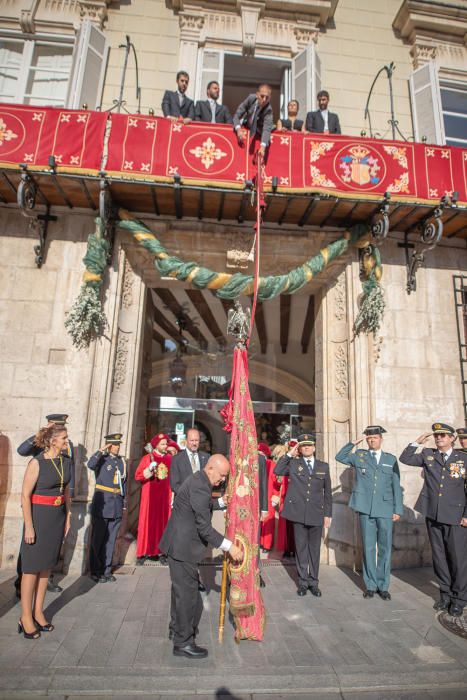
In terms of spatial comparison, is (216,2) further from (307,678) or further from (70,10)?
(307,678)

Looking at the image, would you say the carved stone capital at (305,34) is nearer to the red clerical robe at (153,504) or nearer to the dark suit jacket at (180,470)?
the dark suit jacket at (180,470)

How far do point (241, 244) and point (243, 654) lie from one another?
223 inches

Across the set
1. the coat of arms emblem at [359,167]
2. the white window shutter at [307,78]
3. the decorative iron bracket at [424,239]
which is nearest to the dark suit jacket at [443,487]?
the decorative iron bracket at [424,239]

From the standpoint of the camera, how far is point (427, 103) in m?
7.65

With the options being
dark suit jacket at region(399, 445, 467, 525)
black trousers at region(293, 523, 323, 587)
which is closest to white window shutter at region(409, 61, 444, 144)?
dark suit jacket at region(399, 445, 467, 525)

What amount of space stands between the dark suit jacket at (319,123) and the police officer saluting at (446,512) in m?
5.59

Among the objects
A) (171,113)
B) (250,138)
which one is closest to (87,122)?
(171,113)

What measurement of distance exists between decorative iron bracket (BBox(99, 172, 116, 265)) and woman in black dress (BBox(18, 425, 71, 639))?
3.51 m

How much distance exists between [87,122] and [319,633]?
7.08m

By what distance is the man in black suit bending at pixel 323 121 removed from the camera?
7.05 meters

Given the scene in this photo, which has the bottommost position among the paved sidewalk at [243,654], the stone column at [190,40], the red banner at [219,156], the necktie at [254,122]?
the paved sidewalk at [243,654]

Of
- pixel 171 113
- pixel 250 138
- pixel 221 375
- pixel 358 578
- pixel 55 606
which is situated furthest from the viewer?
pixel 221 375

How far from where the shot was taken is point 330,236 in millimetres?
6848

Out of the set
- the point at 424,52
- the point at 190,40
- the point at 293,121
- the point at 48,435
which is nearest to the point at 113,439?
the point at 48,435
